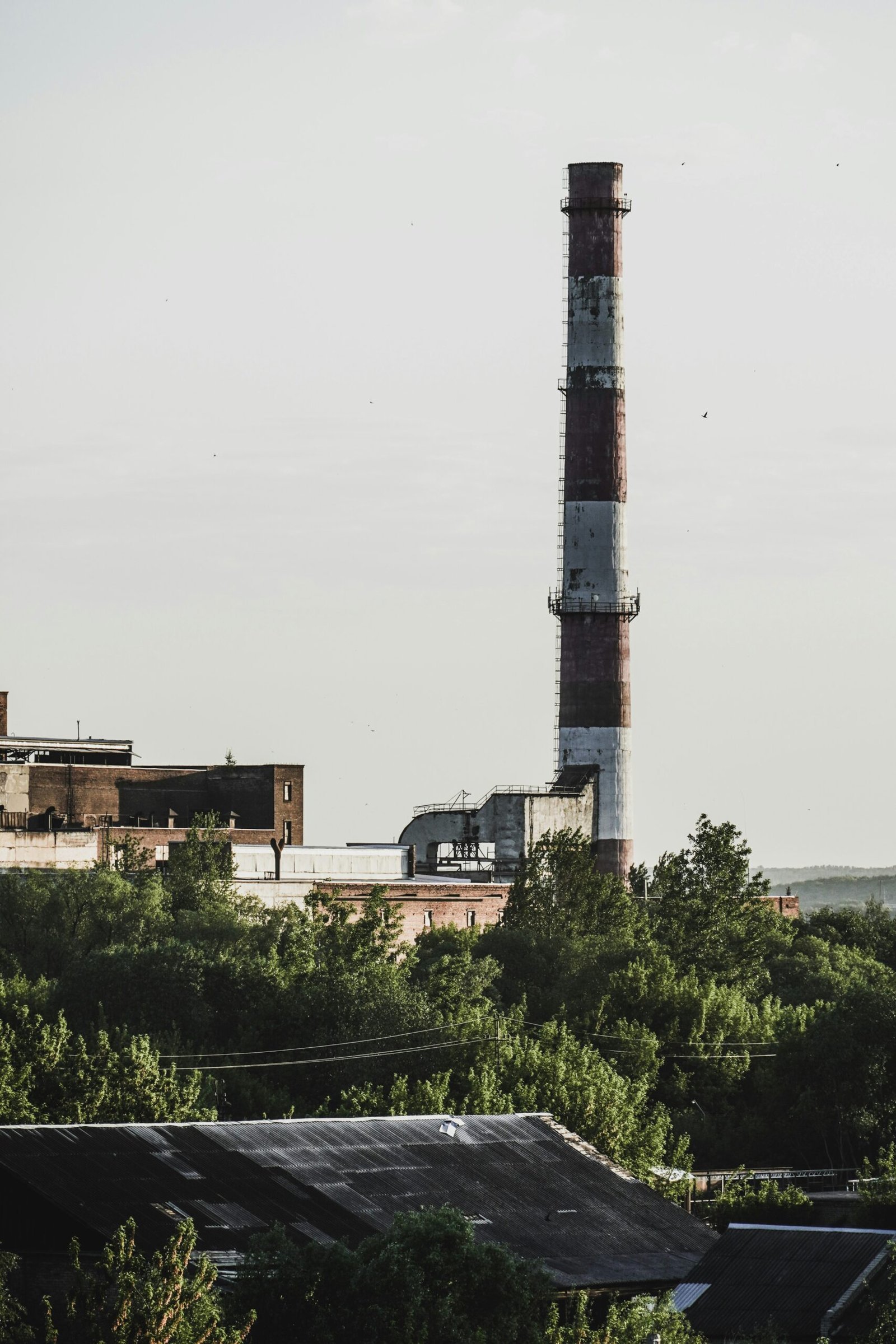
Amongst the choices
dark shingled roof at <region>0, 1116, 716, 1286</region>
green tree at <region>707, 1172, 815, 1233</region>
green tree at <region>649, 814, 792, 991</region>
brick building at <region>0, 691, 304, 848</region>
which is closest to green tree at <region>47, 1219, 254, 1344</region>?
dark shingled roof at <region>0, 1116, 716, 1286</region>

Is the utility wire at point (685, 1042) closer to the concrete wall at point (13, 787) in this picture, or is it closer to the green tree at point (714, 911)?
the green tree at point (714, 911)

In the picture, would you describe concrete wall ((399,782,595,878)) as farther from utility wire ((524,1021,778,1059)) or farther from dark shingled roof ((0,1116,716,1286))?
dark shingled roof ((0,1116,716,1286))

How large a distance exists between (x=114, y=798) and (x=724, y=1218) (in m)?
49.1

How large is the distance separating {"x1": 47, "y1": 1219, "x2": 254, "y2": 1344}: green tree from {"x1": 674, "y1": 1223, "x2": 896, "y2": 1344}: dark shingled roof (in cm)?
912

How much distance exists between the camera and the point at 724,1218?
3794 centimetres

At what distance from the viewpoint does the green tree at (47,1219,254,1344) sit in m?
20.2

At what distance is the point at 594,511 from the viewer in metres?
70.9

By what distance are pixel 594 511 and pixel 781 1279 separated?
43.7 meters

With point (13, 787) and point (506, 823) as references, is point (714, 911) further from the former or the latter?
point (13, 787)

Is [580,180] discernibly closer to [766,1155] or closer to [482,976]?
[482,976]

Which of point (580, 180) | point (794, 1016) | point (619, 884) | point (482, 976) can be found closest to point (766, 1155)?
point (794, 1016)

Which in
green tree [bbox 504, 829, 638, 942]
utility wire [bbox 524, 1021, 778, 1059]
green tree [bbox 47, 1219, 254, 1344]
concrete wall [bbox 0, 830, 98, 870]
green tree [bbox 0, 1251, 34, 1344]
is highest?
concrete wall [bbox 0, 830, 98, 870]

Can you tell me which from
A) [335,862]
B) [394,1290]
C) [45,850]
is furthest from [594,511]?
[394,1290]

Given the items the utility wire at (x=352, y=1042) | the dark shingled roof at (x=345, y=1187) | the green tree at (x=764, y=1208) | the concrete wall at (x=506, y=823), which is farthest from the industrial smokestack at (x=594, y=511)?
the dark shingled roof at (x=345, y=1187)
